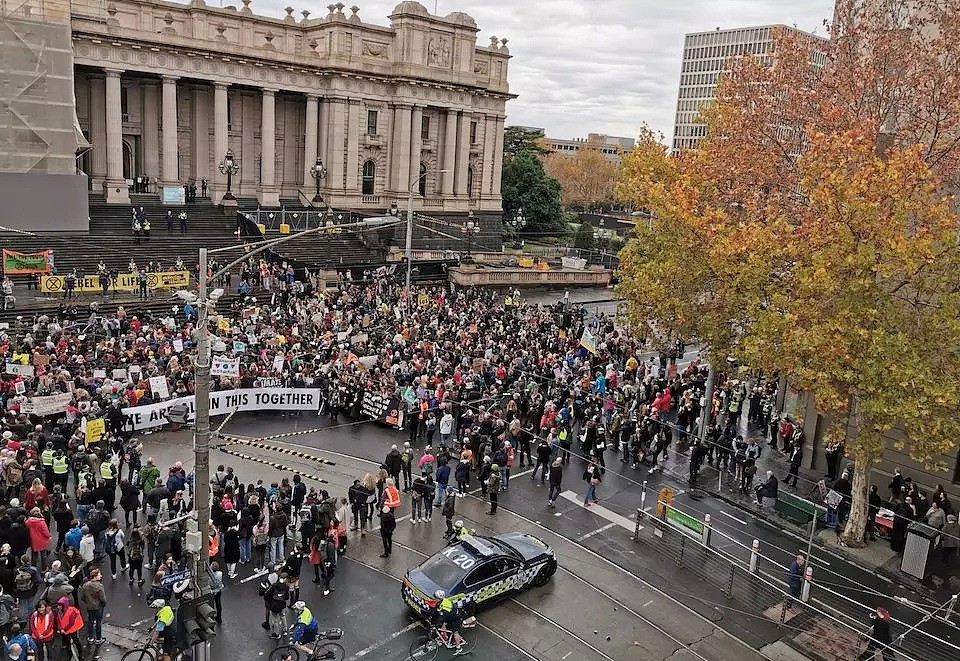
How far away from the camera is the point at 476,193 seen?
7306 centimetres

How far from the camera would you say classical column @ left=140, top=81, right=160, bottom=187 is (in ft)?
189

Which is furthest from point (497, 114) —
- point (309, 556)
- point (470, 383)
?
point (309, 556)

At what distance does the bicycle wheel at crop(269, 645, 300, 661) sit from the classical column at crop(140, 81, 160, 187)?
49.5m

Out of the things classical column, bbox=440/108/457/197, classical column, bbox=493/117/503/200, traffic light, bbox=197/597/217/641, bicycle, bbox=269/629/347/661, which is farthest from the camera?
classical column, bbox=493/117/503/200

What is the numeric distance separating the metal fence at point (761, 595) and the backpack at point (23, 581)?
12970 millimetres

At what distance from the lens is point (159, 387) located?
2486 centimetres

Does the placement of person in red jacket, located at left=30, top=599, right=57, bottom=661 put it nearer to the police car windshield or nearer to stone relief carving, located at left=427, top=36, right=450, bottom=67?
the police car windshield

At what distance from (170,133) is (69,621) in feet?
156

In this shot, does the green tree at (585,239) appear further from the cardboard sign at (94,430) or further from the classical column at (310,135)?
the cardboard sign at (94,430)

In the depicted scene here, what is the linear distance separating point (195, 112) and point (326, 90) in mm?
9637

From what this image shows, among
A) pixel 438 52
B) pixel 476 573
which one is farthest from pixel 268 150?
pixel 476 573

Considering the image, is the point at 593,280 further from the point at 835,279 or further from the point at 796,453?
the point at 835,279

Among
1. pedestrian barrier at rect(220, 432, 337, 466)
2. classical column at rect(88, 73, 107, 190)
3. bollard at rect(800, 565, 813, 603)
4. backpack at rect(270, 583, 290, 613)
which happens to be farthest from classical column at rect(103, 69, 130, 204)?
bollard at rect(800, 565, 813, 603)

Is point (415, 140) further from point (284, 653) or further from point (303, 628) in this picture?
point (303, 628)
